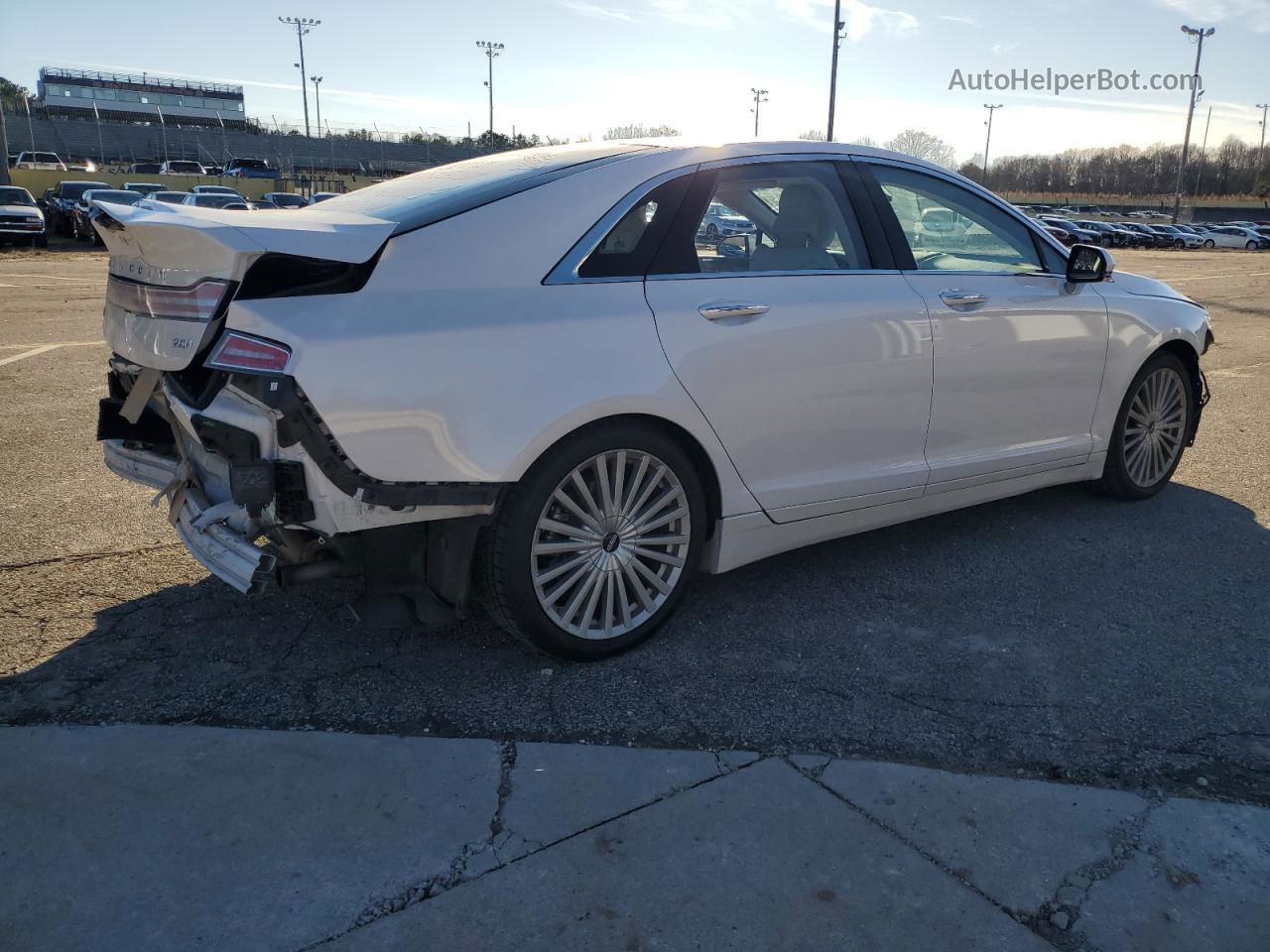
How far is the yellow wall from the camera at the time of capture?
44.3m

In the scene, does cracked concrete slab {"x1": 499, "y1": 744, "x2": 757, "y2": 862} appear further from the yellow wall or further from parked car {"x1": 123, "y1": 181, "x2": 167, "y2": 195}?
the yellow wall

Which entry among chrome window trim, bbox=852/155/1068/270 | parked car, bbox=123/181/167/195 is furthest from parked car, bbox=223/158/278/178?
chrome window trim, bbox=852/155/1068/270

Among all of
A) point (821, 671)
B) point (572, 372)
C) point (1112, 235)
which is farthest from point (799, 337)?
point (1112, 235)

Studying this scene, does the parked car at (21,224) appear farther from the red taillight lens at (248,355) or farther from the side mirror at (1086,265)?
the side mirror at (1086,265)

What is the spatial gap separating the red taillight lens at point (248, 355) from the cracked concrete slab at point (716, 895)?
1.47m

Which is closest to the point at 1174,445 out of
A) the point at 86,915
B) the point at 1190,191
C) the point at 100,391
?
the point at 86,915

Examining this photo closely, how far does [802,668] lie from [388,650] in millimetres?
1438

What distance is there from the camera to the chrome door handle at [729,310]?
350 cm

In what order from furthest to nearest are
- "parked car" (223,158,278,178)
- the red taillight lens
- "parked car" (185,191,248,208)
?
1. "parked car" (223,158,278,178)
2. "parked car" (185,191,248,208)
3. the red taillight lens

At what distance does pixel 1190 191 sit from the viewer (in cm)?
11688

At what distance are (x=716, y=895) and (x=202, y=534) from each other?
1964 millimetres

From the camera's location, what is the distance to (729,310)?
139 inches

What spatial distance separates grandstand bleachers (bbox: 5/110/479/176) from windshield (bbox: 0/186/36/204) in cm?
4167

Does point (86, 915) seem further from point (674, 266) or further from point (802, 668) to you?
point (674, 266)
